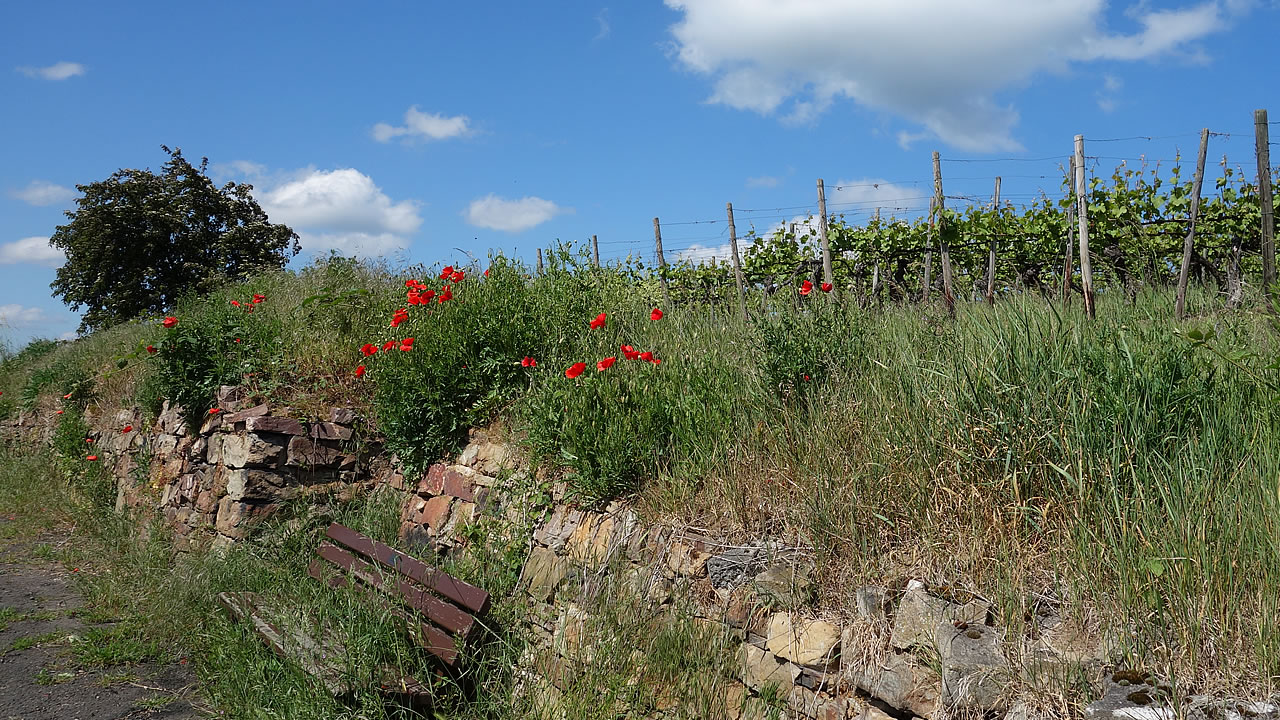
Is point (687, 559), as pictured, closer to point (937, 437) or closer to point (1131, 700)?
point (937, 437)

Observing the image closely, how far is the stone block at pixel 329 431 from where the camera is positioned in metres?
7.26

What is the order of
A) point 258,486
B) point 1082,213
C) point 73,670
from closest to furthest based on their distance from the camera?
point 73,670 → point 258,486 → point 1082,213

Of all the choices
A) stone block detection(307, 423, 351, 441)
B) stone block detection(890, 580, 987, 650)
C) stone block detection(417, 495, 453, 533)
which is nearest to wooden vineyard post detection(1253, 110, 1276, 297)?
stone block detection(890, 580, 987, 650)

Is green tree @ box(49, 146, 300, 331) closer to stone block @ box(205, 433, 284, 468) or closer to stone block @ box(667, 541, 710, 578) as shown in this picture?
stone block @ box(205, 433, 284, 468)

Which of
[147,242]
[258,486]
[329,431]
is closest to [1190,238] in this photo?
[329,431]

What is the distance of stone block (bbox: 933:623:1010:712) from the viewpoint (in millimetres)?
3047


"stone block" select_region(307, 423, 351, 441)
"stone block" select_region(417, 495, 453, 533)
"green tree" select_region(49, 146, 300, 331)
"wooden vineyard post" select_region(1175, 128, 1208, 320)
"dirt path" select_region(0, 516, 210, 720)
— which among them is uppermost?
"green tree" select_region(49, 146, 300, 331)

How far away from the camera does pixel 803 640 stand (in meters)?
3.66

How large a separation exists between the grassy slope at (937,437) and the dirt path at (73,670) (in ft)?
7.64

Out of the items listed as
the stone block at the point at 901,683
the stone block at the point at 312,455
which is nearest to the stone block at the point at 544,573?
the stone block at the point at 901,683

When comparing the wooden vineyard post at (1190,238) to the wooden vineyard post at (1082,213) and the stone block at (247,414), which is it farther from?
the stone block at (247,414)

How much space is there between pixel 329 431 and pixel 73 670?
8.22ft

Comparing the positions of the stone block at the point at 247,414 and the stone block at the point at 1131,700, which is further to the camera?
the stone block at the point at 247,414

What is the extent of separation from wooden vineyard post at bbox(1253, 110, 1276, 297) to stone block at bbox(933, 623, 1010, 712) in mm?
6569
